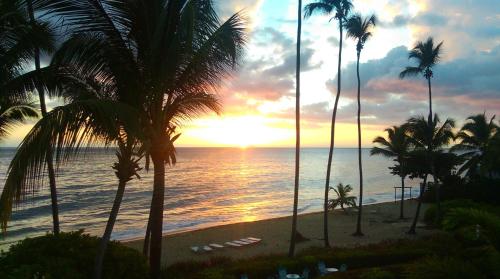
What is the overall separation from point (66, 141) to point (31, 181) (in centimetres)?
81

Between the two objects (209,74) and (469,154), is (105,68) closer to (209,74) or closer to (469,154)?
(209,74)

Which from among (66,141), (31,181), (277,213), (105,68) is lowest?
(277,213)

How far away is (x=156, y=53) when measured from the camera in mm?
8930

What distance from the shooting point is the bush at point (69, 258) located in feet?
26.4

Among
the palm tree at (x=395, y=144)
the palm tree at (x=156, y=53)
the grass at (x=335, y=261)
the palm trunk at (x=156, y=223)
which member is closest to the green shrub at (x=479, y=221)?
the palm tree at (x=156, y=53)

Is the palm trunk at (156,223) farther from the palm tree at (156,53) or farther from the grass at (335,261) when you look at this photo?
the grass at (335,261)

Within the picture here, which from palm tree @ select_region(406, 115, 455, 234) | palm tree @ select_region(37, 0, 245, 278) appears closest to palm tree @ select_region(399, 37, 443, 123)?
palm tree @ select_region(406, 115, 455, 234)

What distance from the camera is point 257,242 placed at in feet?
77.5

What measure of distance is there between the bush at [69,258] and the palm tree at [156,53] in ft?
2.70

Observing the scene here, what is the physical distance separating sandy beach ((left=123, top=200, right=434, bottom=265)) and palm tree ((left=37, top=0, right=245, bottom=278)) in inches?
461

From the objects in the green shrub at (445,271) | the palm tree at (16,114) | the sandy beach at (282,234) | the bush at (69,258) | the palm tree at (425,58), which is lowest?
the sandy beach at (282,234)

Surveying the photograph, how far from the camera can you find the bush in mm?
8047

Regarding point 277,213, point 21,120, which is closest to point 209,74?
point 21,120

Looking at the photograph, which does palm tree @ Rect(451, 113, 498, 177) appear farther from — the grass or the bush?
the bush
